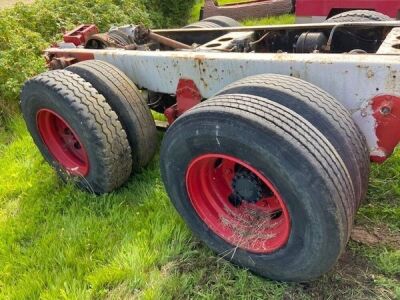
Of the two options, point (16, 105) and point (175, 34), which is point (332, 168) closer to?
point (175, 34)

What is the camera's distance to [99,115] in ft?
10.6

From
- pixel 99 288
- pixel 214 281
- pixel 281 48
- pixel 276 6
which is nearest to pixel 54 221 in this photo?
pixel 99 288

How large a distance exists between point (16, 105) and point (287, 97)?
404cm

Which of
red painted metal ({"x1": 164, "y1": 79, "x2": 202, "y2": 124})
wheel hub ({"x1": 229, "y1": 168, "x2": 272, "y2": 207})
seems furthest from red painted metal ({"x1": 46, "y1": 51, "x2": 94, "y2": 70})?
wheel hub ({"x1": 229, "y1": 168, "x2": 272, "y2": 207})

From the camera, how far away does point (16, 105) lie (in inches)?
218

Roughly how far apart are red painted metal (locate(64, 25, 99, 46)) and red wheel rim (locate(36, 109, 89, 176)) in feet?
2.93

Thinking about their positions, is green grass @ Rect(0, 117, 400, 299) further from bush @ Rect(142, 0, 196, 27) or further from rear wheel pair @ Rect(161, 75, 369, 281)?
bush @ Rect(142, 0, 196, 27)

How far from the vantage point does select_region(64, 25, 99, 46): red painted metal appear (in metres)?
4.30

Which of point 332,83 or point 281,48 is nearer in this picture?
point 332,83

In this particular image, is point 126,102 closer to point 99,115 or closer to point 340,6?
point 99,115

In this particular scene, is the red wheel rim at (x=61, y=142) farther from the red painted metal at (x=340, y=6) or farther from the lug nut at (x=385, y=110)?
the red painted metal at (x=340, y=6)

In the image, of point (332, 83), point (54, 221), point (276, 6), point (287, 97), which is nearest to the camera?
point (287, 97)

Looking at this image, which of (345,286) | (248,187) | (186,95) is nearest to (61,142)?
(186,95)

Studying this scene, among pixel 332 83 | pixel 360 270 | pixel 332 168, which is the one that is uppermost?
pixel 332 83
